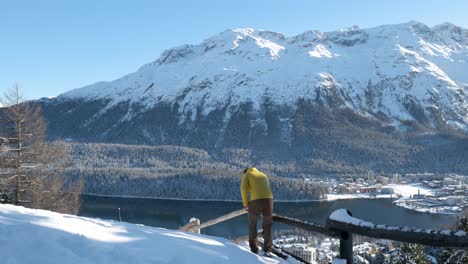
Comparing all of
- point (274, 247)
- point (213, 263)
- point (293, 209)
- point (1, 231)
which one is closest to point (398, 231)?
point (213, 263)

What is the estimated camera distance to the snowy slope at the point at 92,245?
224 inches

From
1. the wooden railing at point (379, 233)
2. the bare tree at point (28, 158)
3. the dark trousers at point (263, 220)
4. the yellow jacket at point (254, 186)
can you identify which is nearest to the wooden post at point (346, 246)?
the wooden railing at point (379, 233)

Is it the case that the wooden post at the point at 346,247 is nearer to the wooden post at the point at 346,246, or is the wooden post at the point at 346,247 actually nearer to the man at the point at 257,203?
the wooden post at the point at 346,246

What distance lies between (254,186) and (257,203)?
298 mm

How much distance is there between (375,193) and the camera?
131 meters

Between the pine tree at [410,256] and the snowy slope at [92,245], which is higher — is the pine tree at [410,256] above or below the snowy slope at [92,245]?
below

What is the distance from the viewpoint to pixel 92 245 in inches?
238

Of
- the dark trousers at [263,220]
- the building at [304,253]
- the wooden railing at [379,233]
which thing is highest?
the wooden railing at [379,233]

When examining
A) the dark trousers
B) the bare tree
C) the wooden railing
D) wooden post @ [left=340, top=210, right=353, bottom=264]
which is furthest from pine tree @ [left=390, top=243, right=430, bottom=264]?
the bare tree

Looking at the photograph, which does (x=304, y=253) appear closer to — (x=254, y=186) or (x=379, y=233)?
(x=254, y=186)

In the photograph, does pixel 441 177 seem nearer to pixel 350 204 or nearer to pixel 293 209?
pixel 350 204

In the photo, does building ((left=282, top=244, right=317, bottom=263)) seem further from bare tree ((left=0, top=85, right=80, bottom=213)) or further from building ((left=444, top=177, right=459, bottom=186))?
building ((left=444, top=177, right=459, bottom=186))

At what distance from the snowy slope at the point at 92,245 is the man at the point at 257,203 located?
0.63 metres

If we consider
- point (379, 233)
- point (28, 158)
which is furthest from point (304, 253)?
point (379, 233)
